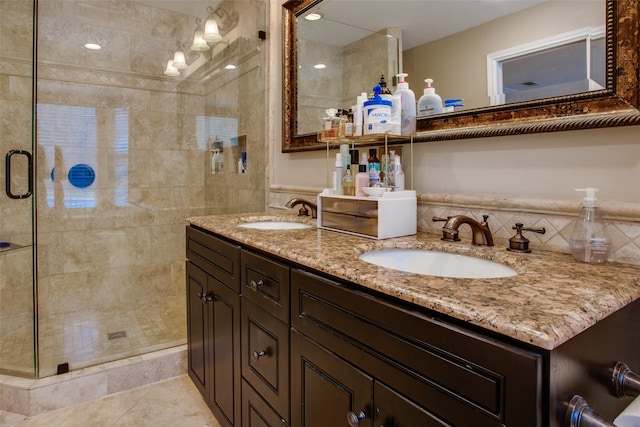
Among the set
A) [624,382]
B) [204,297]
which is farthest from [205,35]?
[624,382]

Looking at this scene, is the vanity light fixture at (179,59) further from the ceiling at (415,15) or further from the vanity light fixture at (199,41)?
the ceiling at (415,15)

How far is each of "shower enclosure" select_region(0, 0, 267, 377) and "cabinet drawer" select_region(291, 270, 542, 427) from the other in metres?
1.69

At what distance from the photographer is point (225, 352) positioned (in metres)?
1.47

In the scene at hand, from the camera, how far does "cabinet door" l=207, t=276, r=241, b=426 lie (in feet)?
4.54

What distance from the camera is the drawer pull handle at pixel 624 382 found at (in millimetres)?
671

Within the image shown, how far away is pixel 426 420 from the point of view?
65 centimetres

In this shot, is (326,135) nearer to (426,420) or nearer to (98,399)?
(426,420)

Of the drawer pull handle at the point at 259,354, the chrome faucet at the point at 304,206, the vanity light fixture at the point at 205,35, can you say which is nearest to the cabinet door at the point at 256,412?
the drawer pull handle at the point at 259,354

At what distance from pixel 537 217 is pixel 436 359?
2.07 ft

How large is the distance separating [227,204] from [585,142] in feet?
7.41

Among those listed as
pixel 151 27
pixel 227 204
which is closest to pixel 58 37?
pixel 151 27

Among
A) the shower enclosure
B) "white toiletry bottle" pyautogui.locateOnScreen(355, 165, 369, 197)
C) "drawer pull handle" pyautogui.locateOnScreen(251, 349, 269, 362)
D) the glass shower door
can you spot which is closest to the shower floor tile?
the shower enclosure

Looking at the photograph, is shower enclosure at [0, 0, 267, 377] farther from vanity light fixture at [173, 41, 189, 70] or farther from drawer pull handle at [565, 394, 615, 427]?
drawer pull handle at [565, 394, 615, 427]

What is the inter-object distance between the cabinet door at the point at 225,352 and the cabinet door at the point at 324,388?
1.37 feet
